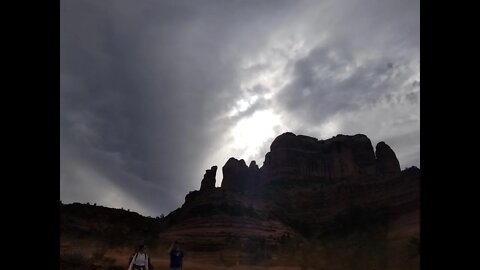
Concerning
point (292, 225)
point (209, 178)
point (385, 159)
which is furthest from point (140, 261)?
point (385, 159)

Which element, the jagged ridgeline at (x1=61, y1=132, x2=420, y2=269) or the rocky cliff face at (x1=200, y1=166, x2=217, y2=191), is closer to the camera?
the jagged ridgeline at (x1=61, y1=132, x2=420, y2=269)

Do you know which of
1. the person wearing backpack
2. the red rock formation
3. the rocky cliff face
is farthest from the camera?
the red rock formation

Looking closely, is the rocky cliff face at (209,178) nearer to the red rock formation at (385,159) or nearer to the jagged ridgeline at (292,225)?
the jagged ridgeline at (292,225)

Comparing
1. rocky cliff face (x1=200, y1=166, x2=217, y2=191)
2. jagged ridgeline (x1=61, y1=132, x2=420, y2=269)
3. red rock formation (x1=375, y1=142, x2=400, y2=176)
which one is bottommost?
jagged ridgeline (x1=61, y1=132, x2=420, y2=269)

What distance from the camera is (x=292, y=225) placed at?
52.1 m

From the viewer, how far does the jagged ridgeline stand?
40.0m

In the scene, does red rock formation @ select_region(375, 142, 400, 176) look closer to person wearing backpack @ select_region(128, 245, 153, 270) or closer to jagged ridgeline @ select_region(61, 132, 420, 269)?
jagged ridgeline @ select_region(61, 132, 420, 269)

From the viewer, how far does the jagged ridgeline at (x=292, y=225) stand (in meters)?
40.0

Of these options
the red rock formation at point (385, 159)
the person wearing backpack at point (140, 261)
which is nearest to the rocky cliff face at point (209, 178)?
the red rock formation at point (385, 159)

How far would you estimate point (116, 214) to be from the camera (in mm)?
48625

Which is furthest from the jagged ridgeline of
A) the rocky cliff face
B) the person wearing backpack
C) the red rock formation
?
the person wearing backpack

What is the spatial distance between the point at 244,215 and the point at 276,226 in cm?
314

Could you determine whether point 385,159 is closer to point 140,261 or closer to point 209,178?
point 209,178
